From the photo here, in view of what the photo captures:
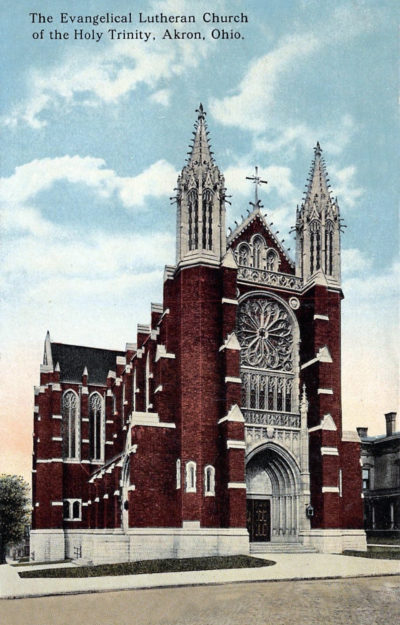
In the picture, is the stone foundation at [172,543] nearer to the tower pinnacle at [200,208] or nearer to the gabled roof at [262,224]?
the tower pinnacle at [200,208]

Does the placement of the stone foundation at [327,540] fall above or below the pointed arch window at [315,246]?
below

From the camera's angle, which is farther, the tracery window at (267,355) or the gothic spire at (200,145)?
the gothic spire at (200,145)

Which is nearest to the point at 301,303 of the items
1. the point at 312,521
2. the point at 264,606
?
the point at 312,521

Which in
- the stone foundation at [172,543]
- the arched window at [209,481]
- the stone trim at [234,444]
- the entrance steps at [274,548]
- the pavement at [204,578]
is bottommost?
the entrance steps at [274,548]

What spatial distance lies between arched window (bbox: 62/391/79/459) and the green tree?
15.0 meters

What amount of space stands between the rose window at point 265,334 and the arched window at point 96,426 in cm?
2159

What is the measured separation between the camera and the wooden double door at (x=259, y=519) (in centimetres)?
3559

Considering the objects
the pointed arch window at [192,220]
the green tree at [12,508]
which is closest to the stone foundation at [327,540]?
the pointed arch window at [192,220]

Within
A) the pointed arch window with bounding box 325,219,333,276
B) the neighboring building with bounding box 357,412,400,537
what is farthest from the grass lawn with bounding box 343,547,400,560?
the neighboring building with bounding box 357,412,400,537

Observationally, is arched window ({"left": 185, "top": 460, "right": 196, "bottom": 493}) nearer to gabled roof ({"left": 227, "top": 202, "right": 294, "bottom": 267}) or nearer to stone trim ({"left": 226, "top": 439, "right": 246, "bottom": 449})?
stone trim ({"left": 226, "top": 439, "right": 246, "bottom": 449})

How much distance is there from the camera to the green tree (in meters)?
64.3

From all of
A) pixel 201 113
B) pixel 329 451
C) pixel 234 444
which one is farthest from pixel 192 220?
pixel 329 451

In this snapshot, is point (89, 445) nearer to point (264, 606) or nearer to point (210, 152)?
point (210, 152)

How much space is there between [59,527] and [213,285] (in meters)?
24.1
